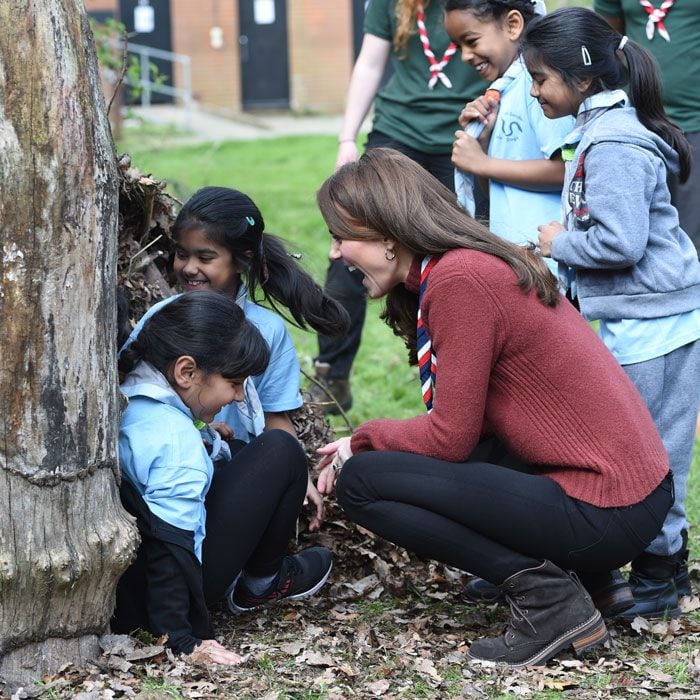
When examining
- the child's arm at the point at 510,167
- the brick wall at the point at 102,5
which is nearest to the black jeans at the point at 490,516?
the child's arm at the point at 510,167

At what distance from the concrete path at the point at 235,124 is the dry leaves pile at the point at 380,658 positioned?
15901 millimetres

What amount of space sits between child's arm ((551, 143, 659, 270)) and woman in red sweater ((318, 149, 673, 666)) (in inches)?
9.7

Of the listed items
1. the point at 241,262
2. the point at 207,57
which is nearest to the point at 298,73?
the point at 207,57

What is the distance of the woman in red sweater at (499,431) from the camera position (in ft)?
10.6

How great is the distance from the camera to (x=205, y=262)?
154 inches

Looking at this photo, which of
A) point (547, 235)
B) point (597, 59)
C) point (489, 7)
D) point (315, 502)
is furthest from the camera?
point (489, 7)

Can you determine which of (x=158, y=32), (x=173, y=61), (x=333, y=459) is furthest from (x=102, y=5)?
(x=333, y=459)

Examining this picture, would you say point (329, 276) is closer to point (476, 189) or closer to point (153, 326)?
point (476, 189)

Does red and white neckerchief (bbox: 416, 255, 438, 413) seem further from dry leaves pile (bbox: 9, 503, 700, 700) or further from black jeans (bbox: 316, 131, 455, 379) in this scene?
black jeans (bbox: 316, 131, 455, 379)

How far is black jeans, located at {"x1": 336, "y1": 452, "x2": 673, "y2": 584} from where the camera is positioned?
3320 mm

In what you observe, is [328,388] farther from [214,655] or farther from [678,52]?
[214,655]

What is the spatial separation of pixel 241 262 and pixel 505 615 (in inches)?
57.3

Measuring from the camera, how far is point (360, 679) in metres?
3.28

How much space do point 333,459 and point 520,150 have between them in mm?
1333
